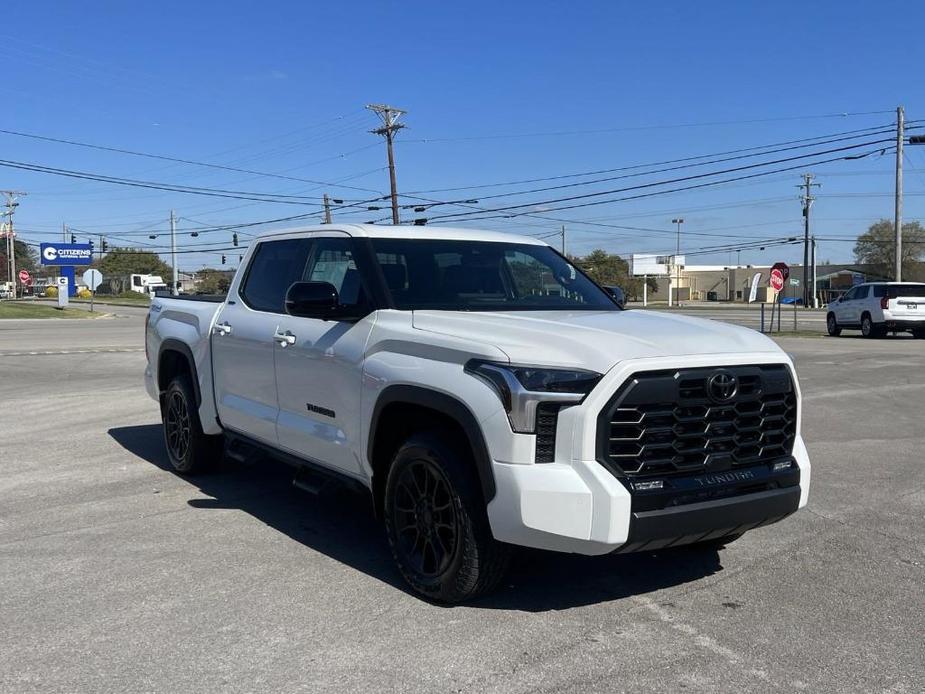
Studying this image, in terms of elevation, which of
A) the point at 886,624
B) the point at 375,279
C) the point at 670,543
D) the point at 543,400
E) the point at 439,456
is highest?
the point at 375,279

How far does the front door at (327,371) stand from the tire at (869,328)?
2448 centimetres

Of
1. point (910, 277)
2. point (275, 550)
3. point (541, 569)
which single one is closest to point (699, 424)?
point (541, 569)

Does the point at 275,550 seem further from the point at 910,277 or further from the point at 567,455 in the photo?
the point at 910,277

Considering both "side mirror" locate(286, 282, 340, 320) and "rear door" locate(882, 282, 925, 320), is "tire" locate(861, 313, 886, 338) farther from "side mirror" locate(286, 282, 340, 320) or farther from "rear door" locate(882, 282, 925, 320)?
"side mirror" locate(286, 282, 340, 320)

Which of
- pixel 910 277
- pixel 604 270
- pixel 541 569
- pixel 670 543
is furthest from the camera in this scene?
pixel 604 270

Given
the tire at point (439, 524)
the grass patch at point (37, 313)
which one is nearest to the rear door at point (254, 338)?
the tire at point (439, 524)

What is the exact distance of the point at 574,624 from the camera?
389cm

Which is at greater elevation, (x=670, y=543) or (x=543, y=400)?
(x=543, y=400)

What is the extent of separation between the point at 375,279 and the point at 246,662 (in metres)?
2.13

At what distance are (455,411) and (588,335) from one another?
27.2 inches

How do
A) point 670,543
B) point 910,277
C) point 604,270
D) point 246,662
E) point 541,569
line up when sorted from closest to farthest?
point 246,662 < point 670,543 < point 541,569 < point 910,277 < point 604,270

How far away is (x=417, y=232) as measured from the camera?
5.30 m

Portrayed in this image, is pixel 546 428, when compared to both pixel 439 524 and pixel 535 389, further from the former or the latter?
pixel 439 524

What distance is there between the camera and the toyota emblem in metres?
3.78
